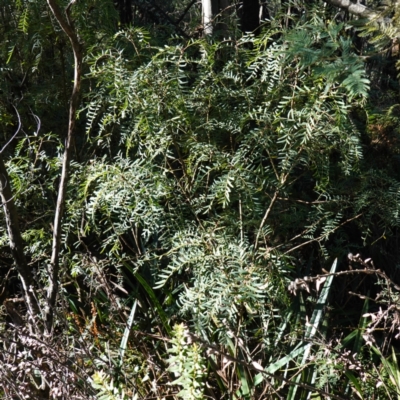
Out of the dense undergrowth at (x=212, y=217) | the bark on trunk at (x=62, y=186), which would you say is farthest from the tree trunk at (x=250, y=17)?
the bark on trunk at (x=62, y=186)

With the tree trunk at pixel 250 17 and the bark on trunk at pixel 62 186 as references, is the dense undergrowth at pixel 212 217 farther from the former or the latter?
the tree trunk at pixel 250 17

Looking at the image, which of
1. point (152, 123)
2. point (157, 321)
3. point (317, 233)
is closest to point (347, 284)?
point (317, 233)

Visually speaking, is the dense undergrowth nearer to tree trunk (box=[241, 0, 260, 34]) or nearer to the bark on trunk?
the bark on trunk

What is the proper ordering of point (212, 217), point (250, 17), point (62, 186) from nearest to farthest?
point (62, 186) < point (212, 217) < point (250, 17)

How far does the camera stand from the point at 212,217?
9.64 feet

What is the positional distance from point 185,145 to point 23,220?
1.04 metres

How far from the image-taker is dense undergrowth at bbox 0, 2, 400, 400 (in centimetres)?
260

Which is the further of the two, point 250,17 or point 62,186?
point 250,17

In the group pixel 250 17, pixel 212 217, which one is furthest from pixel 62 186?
pixel 250 17

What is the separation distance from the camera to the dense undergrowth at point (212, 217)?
2596mm

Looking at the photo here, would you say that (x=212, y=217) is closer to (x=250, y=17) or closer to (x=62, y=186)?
(x=62, y=186)

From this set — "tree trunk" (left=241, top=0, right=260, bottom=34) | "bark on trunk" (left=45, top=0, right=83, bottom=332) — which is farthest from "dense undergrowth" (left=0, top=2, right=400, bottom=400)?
"tree trunk" (left=241, top=0, right=260, bottom=34)

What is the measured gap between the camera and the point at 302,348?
110 inches

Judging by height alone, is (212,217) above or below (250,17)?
below
